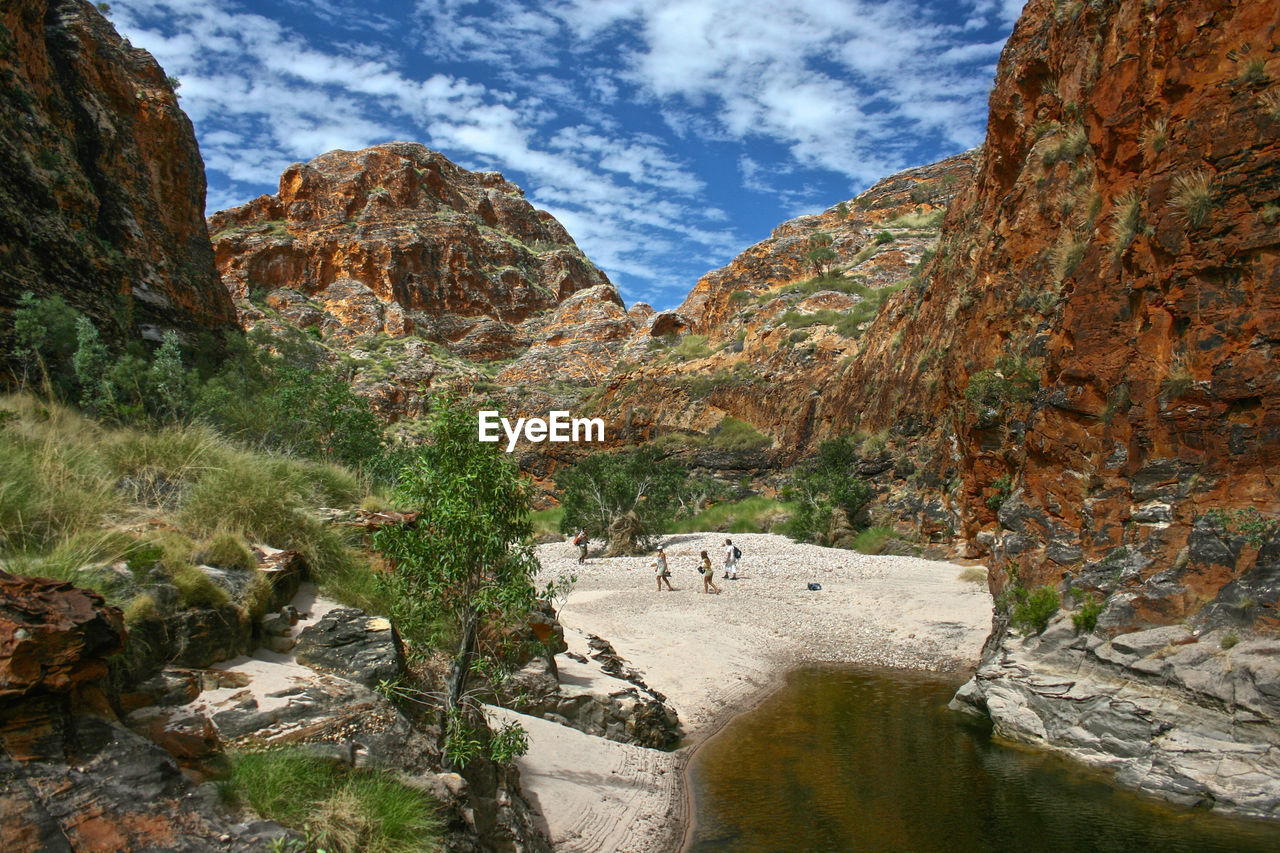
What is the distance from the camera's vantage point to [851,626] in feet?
58.4

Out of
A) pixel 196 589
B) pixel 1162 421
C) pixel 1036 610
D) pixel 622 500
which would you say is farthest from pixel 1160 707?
pixel 622 500

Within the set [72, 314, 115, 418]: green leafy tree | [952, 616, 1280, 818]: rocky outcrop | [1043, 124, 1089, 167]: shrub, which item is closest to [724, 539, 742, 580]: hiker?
[952, 616, 1280, 818]: rocky outcrop

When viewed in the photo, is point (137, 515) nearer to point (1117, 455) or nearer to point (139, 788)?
point (139, 788)

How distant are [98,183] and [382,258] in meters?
61.1

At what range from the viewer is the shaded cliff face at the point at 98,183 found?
13.6 meters

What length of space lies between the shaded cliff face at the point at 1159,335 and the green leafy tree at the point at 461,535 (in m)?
8.30

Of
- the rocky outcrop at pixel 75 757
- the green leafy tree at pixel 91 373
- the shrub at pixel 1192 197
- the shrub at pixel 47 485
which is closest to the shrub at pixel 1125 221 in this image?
the shrub at pixel 1192 197

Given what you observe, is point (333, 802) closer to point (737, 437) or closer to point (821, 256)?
point (737, 437)

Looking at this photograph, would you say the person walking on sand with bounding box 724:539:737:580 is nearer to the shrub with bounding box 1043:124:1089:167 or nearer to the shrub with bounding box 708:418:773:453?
the shrub with bounding box 1043:124:1089:167

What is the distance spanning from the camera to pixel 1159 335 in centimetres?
1055

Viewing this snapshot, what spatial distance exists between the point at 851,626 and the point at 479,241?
78.1 metres

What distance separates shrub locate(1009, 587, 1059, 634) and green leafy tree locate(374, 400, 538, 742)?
320 inches

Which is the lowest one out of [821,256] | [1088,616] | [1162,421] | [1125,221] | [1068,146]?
[1088,616]

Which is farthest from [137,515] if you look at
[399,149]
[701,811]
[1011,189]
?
[399,149]
